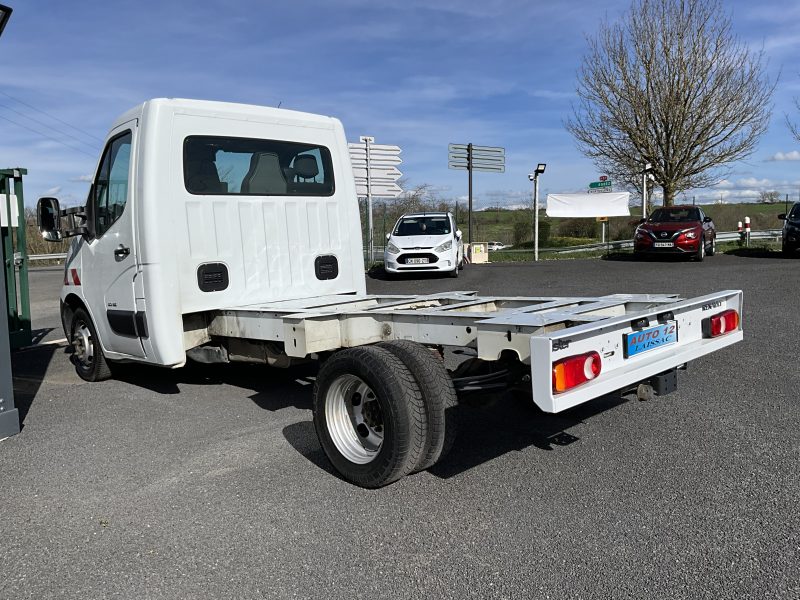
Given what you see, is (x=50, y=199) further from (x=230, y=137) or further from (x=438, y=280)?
(x=438, y=280)

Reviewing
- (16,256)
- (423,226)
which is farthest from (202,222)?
(423,226)

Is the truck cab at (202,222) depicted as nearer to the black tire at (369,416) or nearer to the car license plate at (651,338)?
the black tire at (369,416)

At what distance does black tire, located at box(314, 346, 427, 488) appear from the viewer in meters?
3.45

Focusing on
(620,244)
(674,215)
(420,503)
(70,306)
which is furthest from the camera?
(620,244)

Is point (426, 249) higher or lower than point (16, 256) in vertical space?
lower

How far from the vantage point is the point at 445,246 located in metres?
16.5

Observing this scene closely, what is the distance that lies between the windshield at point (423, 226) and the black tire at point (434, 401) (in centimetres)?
1375

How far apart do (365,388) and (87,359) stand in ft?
12.8

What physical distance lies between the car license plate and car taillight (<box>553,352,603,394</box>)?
291 mm

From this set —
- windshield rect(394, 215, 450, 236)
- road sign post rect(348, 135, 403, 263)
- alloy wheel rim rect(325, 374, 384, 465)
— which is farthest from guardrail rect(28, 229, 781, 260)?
alloy wheel rim rect(325, 374, 384, 465)

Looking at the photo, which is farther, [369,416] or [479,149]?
[479,149]

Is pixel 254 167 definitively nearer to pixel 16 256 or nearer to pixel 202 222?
pixel 202 222

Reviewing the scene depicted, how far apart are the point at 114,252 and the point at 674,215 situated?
1777cm

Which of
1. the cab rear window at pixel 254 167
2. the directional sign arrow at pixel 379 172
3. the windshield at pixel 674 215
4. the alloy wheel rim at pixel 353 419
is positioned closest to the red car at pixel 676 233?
the windshield at pixel 674 215
